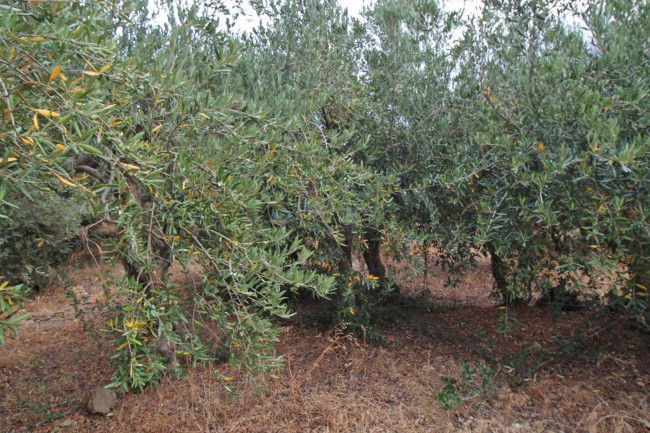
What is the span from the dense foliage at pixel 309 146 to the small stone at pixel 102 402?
745 millimetres

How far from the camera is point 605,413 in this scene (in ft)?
13.5

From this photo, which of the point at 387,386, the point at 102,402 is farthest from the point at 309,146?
the point at 102,402

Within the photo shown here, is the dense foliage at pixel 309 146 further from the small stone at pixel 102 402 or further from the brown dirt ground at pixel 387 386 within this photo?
the small stone at pixel 102 402

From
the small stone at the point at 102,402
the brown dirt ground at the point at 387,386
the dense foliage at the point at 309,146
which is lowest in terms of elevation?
the small stone at the point at 102,402

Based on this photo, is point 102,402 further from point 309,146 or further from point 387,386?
point 309,146

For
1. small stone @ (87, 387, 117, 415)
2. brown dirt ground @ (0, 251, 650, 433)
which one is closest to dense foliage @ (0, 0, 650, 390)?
brown dirt ground @ (0, 251, 650, 433)

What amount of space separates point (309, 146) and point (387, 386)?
266cm

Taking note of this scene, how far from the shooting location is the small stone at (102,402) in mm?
4301

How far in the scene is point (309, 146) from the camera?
3.37 meters

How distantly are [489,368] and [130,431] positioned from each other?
11.3ft

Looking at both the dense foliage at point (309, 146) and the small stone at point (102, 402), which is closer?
the dense foliage at point (309, 146)

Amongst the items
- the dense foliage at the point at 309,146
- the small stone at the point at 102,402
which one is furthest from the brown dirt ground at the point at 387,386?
the dense foliage at the point at 309,146

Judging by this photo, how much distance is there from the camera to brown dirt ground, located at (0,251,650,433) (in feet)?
13.2

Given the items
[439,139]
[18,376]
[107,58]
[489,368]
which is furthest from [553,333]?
[18,376]
